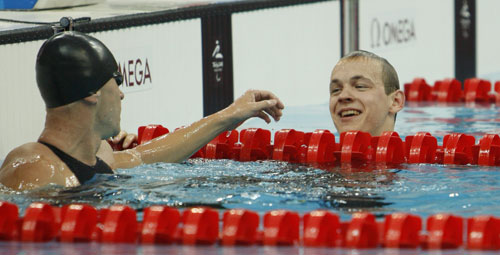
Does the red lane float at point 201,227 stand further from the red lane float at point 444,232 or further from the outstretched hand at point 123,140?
the outstretched hand at point 123,140

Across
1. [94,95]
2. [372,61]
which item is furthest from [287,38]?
[94,95]

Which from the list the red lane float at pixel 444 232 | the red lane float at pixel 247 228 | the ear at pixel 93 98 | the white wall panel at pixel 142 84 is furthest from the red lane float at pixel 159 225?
the white wall panel at pixel 142 84

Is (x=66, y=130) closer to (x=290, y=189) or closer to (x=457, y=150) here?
(x=290, y=189)

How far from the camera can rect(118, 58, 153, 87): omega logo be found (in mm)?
6047

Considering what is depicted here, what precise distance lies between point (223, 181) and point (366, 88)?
1.14 m

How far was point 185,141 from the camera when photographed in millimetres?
4254

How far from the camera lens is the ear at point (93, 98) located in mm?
3618

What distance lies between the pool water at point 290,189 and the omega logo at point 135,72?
133cm

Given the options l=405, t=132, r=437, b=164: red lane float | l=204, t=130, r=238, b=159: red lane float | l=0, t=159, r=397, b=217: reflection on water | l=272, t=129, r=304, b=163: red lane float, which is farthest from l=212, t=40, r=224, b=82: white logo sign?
l=0, t=159, r=397, b=217: reflection on water

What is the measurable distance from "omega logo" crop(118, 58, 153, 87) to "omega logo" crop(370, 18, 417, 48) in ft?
9.58

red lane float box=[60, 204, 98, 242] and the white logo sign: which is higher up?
the white logo sign

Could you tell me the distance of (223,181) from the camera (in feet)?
13.5

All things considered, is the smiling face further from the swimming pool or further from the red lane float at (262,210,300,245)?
the red lane float at (262,210,300,245)

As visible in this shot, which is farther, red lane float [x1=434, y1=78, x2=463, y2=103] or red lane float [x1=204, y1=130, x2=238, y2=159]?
red lane float [x1=434, y1=78, x2=463, y2=103]
